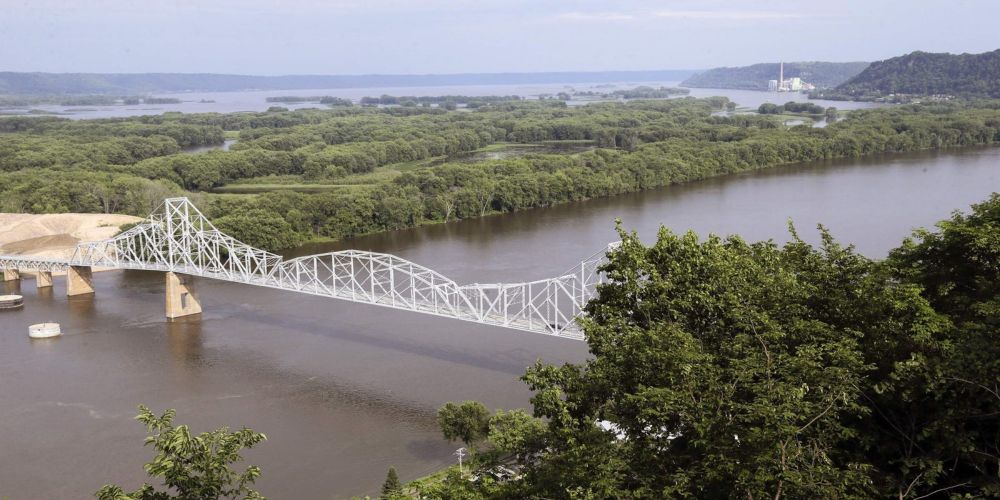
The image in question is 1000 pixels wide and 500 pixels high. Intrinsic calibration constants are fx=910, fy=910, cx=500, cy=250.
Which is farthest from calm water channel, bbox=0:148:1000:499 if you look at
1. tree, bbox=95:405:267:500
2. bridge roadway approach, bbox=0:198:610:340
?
tree, bbox=95:405:267:500

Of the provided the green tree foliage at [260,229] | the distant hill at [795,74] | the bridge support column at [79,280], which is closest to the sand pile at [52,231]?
the bridge support column at [79,280]

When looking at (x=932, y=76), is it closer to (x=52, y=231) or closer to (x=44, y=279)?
(x=52, y=231)

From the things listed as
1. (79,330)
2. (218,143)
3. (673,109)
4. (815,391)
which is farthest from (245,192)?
(673,109)

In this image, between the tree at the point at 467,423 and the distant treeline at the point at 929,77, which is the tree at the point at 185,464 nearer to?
the tree at the point at 467,423

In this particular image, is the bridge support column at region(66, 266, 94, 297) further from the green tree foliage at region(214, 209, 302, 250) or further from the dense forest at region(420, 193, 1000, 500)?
the dense forest at region(420, 193, 1000, 500)

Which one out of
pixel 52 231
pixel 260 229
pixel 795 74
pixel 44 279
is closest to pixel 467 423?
pixel 260 229

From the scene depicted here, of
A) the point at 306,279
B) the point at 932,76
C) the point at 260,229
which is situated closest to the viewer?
the point at 306,279
